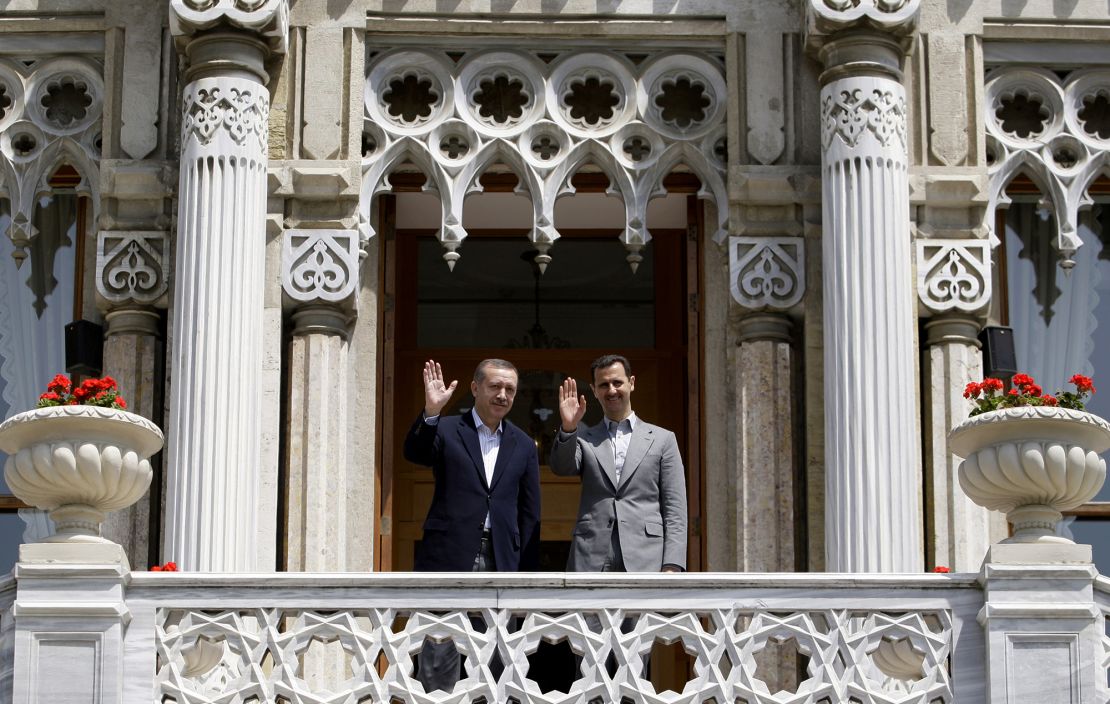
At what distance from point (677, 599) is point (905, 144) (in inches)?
153

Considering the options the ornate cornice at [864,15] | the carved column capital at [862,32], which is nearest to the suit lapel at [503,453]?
the carved column capital at [862,32]

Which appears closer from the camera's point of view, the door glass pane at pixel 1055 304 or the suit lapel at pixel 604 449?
the suit lapel at pixel 604 449

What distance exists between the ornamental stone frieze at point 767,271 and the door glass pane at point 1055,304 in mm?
1352

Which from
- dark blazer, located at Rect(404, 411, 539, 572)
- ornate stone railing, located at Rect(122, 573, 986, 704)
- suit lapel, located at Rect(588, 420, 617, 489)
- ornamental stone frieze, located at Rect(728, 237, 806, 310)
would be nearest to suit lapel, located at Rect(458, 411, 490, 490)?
dark blazer, located at Rect(404, 411, 539, 572)

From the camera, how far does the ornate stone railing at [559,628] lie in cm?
1144

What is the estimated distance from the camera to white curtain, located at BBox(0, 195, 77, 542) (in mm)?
14977

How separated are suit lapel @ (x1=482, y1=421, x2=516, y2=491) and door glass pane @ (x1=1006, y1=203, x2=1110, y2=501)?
3.64 meters

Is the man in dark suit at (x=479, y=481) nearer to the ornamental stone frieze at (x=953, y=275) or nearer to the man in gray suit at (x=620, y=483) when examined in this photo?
the man in gray suit at (x=620, y=483)

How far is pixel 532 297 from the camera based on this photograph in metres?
16.8

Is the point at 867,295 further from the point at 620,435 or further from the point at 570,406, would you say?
the point at 570,406

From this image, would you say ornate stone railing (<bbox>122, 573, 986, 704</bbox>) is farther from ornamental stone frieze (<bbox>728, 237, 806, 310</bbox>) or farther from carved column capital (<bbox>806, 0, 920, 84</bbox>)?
carved column capital (<bbox>806, 0, 920, 84</bbox>)

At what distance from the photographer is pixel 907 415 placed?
13859 mm

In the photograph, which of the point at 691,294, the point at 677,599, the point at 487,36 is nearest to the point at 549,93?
the point at 487,36

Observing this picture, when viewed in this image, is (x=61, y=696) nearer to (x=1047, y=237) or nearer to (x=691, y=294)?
(x=691, y=294)
